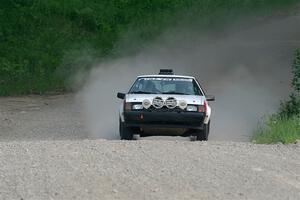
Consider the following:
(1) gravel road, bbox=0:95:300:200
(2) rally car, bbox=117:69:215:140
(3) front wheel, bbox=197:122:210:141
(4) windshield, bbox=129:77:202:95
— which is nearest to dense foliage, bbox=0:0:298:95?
(4) windshield, bbox=129:77:202:95

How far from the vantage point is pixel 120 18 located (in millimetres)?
38594

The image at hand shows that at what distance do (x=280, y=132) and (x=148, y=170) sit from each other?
5.06m

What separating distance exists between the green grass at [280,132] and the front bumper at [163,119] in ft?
4.26

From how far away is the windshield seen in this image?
1731 cm

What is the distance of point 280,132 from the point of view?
15.2 metres

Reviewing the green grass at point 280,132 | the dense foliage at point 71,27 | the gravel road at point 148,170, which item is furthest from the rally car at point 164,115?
the dense foliage at point 71,27

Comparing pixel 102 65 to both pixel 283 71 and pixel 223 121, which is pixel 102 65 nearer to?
pixel 283 71

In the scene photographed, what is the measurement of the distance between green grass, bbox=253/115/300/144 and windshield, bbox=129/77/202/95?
1.87m

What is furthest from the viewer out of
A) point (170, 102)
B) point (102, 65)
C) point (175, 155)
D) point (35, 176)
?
point (102, 65)

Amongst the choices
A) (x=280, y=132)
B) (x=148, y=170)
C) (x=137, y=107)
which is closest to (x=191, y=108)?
(x=137, y=107)

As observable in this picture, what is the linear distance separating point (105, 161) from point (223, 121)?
1105 cm

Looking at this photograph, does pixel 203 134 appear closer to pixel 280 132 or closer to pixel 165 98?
pixel 165 98

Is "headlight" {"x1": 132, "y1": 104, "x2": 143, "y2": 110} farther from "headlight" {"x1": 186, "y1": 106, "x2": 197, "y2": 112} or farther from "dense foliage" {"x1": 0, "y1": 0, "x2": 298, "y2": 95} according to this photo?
"dense foliage" {"x1": 0, "y1": 0, "x2": 298, "y2": 95}

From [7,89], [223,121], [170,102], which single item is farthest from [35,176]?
[7,89]
